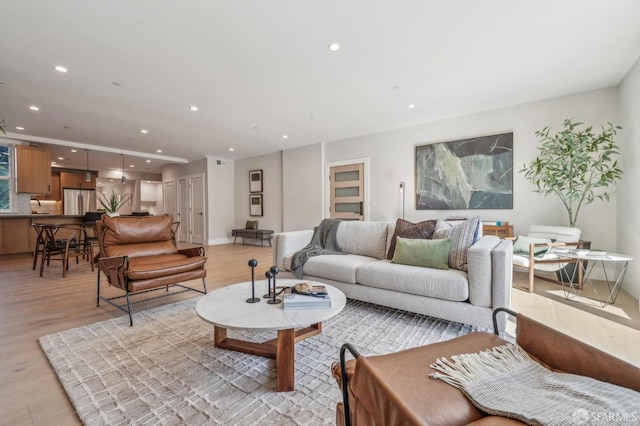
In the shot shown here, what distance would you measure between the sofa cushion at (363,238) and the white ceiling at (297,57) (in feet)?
5.83

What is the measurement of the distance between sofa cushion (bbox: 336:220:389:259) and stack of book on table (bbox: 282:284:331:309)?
157 centimetres

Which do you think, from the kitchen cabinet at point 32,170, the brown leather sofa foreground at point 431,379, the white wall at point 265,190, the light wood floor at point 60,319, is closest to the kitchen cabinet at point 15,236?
the kitchen cabinet at point 32,170

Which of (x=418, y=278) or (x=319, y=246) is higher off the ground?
(x=319, y=246)

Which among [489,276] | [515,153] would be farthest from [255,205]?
[489,276]

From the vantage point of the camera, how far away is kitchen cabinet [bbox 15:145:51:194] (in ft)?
19.2

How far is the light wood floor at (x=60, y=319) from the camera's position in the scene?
4.91 ft

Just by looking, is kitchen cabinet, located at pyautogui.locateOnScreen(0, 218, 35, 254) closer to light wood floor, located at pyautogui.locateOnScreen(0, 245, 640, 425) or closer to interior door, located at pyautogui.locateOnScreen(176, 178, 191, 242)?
light wood floor, located at pyautogui.locateOnScreen(0, 245, 640, 425)

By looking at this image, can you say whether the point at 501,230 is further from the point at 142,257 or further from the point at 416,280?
the point at 142,257

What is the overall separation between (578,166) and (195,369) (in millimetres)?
4537

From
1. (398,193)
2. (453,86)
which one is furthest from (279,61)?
(398,193)

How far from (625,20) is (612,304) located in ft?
8.73

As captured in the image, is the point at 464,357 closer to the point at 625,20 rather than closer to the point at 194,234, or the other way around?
the point at 625,20

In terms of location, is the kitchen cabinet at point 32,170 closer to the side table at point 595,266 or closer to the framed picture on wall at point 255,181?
the framed picture on wall at point 255,181

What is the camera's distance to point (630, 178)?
3250mm
